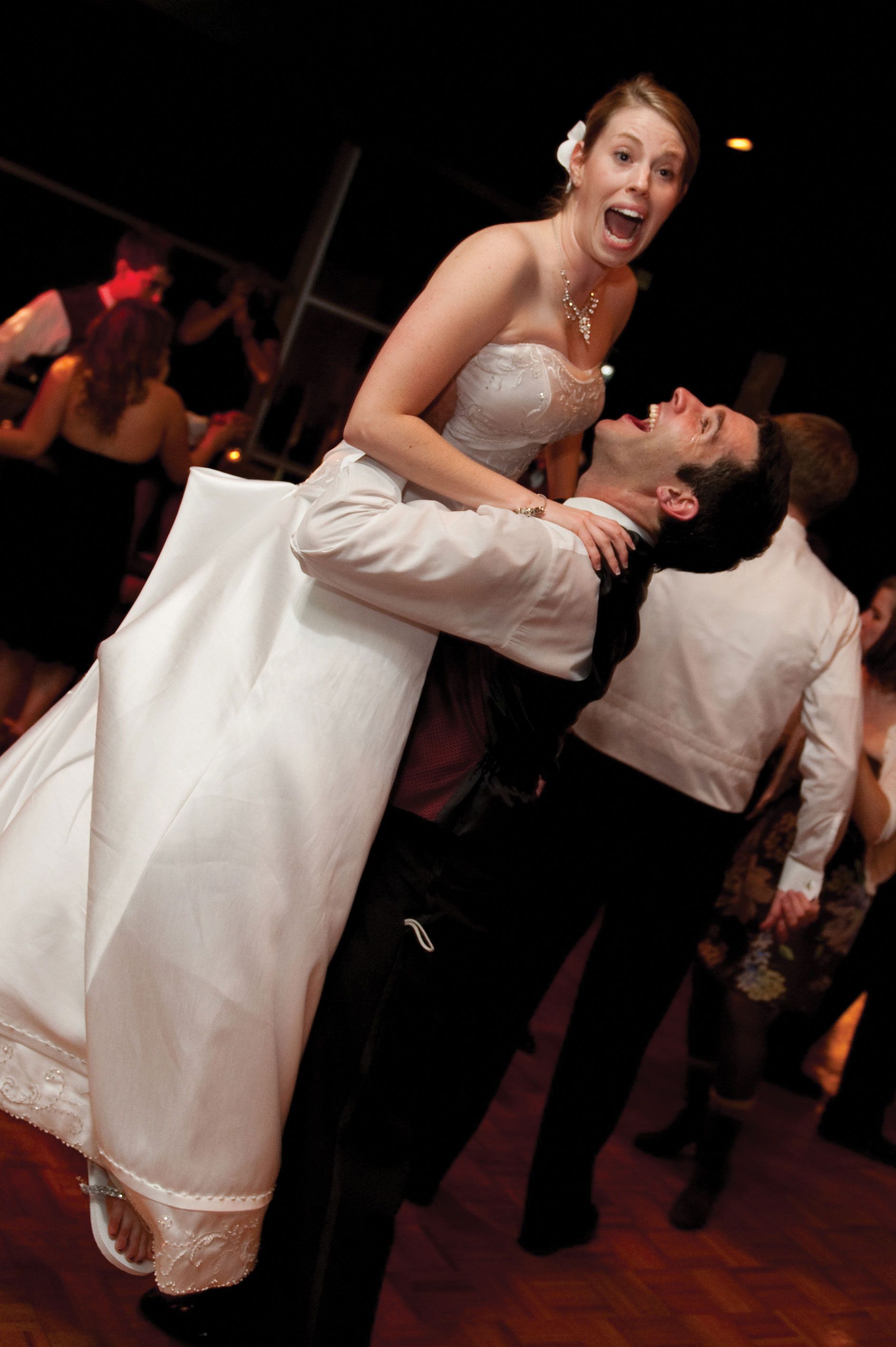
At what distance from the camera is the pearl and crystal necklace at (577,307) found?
5.79 ft

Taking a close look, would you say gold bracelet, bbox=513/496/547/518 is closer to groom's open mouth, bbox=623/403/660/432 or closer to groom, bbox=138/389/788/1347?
groom, bbox=138/389/788/1347

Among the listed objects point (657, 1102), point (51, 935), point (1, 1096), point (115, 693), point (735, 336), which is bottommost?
point (657, 1102)

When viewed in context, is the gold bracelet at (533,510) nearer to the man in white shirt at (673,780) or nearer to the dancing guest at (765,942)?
the man in white shirt at (673,780)

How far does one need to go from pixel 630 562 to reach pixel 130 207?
15.9ft

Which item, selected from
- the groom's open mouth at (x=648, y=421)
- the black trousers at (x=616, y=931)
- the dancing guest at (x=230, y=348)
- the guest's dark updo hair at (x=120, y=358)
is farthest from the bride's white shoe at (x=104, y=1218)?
the dancing guest at (x=230, y=348)

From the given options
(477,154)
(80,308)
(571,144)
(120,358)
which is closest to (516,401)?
(571,144)

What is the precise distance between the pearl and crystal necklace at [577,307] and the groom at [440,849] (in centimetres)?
32

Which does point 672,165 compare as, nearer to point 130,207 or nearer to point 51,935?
point 51,935

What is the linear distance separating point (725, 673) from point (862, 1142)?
6.53ft

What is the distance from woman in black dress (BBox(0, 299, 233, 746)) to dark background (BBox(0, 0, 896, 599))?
1.74 metres

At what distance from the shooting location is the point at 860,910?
291 centimetres

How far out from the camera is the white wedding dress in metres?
1.37

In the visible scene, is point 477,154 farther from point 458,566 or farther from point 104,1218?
point 104,1218

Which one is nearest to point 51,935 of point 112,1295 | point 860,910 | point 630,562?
point 112,1295
